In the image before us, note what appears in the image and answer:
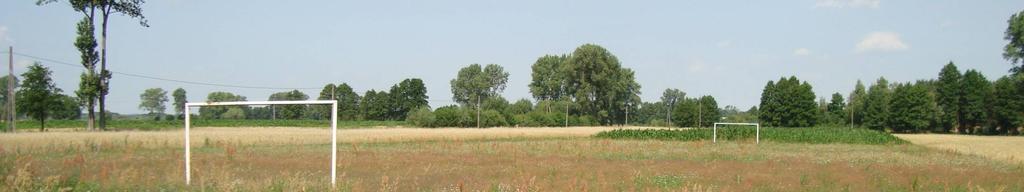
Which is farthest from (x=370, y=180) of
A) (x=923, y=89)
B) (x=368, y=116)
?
(x=368, y=116)

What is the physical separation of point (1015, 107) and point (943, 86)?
1286 centimetres

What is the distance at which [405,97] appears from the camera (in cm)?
13538

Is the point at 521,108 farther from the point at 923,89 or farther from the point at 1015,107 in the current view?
the point at 1015,107

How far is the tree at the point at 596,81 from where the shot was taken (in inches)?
4240

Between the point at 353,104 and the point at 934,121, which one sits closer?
the point at 934,121

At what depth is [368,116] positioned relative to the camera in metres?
132

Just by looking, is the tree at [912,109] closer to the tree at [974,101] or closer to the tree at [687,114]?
the tree at [974,101]

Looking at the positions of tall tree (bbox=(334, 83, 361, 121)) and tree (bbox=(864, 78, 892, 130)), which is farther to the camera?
tall tree (bbox=(334, 83, 361, 121))

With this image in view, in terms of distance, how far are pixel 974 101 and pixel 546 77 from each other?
59.3 metres

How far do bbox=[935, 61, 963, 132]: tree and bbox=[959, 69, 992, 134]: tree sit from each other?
68 cm

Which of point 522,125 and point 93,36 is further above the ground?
point 93,36

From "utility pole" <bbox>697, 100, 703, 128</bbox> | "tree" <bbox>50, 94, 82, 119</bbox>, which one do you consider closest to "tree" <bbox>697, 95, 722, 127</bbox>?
"utility pole" <bbox>697, 100, 703, 128</bbox>

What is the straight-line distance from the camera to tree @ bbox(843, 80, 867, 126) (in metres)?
115

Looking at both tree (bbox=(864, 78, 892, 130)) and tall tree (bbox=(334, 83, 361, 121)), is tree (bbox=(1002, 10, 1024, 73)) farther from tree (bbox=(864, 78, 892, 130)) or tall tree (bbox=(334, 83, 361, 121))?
tall tree (bbox=(334, 83, 361, 121))
